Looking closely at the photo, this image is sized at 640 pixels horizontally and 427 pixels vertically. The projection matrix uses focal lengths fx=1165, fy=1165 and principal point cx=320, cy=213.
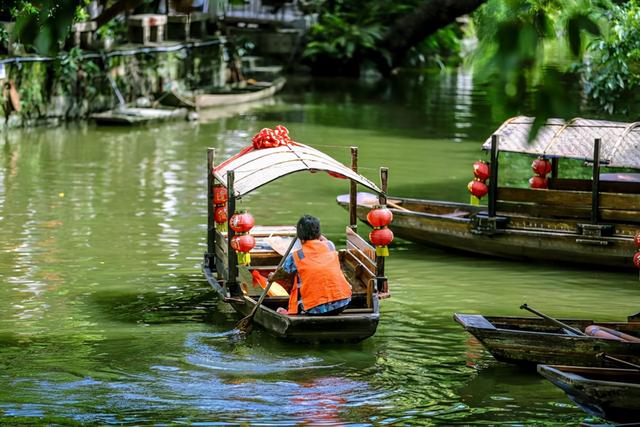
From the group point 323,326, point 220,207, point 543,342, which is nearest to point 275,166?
point 220,207

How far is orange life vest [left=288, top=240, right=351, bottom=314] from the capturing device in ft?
31.9

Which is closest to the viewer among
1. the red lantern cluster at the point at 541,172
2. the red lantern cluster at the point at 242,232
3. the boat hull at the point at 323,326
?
the boat hull at the point at 323,326

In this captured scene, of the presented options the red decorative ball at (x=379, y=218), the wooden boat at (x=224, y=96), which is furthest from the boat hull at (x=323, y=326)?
the wooden boat at (x=224, y=96)

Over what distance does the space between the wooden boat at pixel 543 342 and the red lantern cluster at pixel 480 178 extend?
16.3 feet

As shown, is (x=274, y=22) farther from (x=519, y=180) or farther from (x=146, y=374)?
(x=146, y=374)

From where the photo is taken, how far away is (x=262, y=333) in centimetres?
1048

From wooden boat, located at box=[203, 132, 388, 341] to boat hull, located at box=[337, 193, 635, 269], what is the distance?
2.31 m

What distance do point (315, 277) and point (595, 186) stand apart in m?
Answer: 4.51

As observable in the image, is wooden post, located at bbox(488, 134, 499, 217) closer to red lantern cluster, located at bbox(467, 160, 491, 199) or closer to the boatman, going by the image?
red lantern cluster, located at bbox(467, 160, 491, 199)

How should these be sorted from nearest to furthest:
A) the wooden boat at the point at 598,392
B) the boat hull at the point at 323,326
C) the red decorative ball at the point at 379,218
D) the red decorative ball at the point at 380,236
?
the wooden boat at the point at 598,392 < the boat hull at the point at 323,326 < the red decorative ball at the point at 380,236 < the red decorative ball at the point at 379,218

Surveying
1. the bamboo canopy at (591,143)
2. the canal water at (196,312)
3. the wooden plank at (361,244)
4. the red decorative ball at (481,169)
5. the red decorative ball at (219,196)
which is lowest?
the canal water at (196,312)

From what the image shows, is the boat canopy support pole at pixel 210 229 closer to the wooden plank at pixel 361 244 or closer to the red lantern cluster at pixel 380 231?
the wooden plank at pixel 361 244

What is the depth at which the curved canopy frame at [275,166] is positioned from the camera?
1044 cm

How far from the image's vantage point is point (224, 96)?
1216 inches
